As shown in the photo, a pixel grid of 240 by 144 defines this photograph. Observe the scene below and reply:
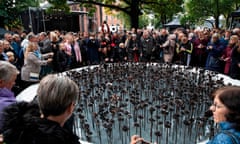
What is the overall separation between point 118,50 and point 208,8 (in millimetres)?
29446

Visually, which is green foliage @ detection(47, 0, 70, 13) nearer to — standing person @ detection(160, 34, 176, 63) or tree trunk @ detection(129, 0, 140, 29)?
tree trunk @ detection(129, 0, 140, 29)

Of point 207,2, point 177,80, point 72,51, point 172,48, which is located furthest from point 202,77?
point 207,2

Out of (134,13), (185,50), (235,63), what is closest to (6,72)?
(235,63)

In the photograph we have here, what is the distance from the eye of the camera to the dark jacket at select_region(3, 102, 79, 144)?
1711mm

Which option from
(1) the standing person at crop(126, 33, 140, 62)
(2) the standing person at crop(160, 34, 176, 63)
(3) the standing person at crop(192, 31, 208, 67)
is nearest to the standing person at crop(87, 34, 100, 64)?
(1) the standing person at crop(126, 33, 140, 62)

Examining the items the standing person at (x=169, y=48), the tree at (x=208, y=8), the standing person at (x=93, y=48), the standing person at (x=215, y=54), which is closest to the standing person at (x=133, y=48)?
the standing person at (x=169, y=48)

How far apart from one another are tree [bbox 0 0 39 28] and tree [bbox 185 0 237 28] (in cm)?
2495

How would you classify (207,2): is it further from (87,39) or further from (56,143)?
(56,143)

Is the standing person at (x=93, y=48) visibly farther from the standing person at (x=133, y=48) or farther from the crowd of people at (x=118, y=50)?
the standing person at (x=133, y=48)

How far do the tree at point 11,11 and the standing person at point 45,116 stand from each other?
2181cm

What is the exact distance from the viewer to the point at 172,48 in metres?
11.0

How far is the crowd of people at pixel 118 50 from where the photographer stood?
8.33 m

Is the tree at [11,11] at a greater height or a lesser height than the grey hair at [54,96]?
greater

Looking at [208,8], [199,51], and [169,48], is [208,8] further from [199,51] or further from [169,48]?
[169,48]
